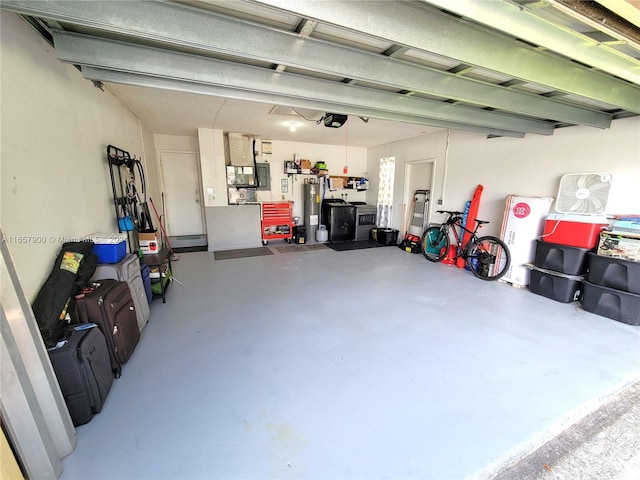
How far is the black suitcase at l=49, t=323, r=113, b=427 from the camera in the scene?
141 centimetres

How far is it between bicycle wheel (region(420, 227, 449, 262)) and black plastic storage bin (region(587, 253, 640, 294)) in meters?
2.01

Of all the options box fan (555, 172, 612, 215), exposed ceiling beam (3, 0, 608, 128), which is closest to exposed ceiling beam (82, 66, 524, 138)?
exposed ceiling beam (3, 0, 608, 128)

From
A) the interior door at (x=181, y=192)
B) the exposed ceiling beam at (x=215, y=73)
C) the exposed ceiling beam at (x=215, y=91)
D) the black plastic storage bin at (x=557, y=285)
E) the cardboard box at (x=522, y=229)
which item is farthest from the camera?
the interior door at (x=181, y=192)

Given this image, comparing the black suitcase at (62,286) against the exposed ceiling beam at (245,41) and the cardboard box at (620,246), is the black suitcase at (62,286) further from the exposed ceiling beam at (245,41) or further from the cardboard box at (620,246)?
the cardboard box at (620,246)

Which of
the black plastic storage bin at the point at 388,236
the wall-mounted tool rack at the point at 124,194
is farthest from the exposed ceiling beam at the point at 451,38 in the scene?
the black plastic storage bin at the point at 388,236

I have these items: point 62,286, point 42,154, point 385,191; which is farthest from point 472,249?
point 42,154

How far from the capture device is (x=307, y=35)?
1.64 metres

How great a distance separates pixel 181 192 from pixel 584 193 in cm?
720

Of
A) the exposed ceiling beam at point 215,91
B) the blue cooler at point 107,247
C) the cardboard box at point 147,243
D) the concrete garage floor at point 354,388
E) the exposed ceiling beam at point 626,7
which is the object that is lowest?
the concrete garage floor at point 354,388

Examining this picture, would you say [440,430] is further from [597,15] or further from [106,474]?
[597,15]

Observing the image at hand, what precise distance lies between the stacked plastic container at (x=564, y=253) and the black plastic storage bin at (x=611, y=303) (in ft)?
0.61

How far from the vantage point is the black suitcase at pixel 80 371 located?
141cm

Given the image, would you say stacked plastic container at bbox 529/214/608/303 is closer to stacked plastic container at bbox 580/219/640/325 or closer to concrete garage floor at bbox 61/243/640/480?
stacked plastic container at bbox 580/219/640/325

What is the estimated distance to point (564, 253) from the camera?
3.08 meters
